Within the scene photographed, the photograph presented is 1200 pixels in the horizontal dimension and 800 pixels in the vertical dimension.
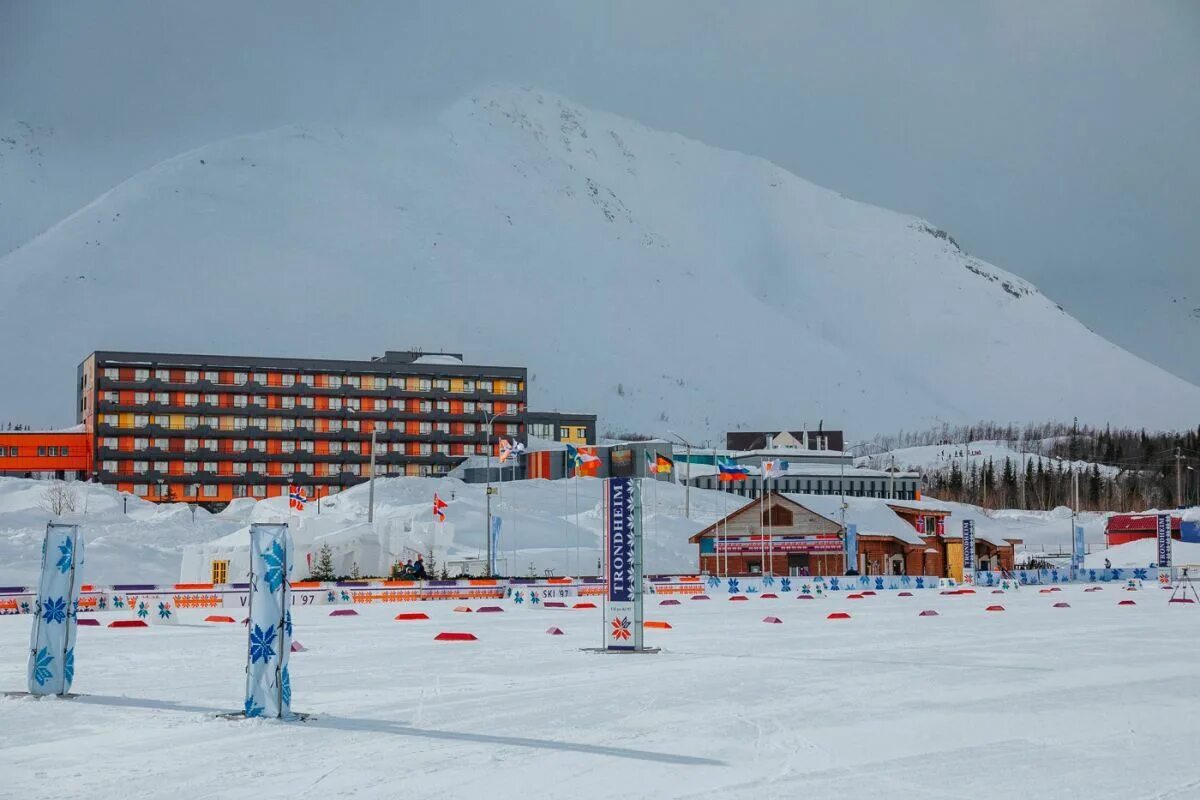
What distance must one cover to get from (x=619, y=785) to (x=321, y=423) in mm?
143501

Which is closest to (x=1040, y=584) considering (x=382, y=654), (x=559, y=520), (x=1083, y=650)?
(x=559, y=520)

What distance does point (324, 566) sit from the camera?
67.2m

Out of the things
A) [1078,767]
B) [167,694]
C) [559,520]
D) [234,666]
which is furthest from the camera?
[559,520]

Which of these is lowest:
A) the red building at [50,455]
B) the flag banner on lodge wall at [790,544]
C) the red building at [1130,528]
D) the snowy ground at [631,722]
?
the snowy ground at [631,722]

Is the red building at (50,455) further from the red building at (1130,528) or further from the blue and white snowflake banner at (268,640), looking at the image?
the blue and white snowflake banner at (268,640)

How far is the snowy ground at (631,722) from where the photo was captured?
1329 cm

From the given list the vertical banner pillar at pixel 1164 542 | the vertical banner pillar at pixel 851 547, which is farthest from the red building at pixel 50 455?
the vertical banner pillar at pixel 1164 542

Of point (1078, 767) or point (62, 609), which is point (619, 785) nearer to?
point (1078, 767)

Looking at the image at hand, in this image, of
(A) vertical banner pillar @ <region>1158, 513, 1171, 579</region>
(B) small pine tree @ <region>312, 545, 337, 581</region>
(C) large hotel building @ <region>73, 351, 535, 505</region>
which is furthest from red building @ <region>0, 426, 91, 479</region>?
(A) vertical banner pillar @ <region>1158, 513, 1171, 579</region>

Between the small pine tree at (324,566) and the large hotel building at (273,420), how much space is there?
7534cm

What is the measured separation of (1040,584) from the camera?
3127 inches

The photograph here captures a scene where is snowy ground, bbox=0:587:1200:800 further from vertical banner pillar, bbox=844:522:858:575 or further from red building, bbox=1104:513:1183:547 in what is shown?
red building, bbox=1104:513:1183:547

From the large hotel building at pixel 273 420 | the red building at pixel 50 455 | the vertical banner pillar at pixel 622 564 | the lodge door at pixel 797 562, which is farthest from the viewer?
the red building at pixel 50 455

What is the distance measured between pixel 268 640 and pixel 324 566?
51334 mm
